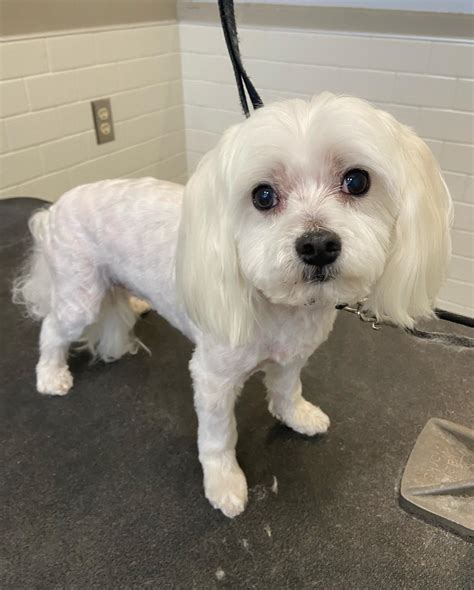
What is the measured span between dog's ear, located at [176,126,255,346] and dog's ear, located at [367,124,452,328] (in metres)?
0.21

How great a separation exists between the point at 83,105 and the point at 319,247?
58.7 inches

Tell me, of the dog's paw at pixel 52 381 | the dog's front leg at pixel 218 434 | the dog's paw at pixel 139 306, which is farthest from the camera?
the dog's paw at pixel 139 306

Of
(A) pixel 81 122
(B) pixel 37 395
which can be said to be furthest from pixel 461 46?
(B) pixel 37 395

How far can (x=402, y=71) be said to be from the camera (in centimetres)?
172

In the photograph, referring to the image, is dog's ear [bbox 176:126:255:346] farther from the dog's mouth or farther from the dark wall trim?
the dark wall trim

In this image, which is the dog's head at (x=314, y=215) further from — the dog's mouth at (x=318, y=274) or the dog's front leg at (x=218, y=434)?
the dog's front leg at (x=218, y=434)

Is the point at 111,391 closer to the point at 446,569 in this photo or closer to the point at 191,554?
the point at 191,554

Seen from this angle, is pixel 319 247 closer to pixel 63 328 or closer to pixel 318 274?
pixel 318 274

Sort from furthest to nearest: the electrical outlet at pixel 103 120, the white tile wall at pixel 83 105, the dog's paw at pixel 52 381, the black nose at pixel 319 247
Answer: the electrical outlet at pixel 103 120
the white tile wall at pixel 83 105
the dog's paw at pixel 52 381
the black nose at pixel 319 247

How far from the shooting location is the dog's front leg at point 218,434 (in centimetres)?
89

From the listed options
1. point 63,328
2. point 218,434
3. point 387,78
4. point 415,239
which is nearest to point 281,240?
point 415,239

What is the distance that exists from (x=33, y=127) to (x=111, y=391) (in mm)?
992

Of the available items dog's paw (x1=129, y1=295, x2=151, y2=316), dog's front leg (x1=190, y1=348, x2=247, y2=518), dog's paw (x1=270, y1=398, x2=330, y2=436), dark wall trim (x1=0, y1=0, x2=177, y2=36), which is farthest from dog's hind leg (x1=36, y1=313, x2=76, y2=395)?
dark wall trim (x1=0, y1=0, x2=177, y2=36)

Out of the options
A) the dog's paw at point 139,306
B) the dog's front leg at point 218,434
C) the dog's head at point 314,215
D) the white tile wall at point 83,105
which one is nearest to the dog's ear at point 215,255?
the dog's head at point 314,215
